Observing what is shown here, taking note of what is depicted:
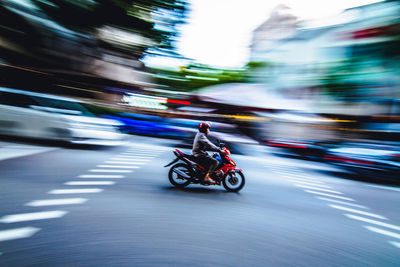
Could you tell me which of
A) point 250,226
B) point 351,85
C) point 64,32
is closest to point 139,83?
point 64,32

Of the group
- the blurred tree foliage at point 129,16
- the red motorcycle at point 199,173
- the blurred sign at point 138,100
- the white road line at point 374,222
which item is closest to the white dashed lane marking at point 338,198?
the white road line at point 374,222

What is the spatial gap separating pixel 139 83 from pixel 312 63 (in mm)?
18852

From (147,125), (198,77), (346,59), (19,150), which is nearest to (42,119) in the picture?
(19,150)

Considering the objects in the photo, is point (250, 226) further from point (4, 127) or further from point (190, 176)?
point (4, 127)

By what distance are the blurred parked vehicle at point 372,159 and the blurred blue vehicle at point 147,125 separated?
334 inches

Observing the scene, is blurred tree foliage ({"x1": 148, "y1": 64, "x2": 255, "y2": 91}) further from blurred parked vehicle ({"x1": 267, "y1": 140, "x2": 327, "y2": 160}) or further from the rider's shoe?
the rider's shoe

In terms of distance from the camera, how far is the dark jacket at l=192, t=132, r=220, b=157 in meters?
5.24

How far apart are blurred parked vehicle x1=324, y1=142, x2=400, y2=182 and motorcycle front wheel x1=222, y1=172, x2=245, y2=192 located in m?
4.87

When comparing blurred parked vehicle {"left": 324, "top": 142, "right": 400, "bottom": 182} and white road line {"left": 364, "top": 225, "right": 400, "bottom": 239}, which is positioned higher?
blurred parked vehicle {"left": 324, "top": 142, "right": 400, "bottom": 182}

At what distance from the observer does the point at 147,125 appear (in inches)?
626

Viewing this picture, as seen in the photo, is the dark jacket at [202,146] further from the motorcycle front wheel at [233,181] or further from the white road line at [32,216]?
the white road line at [32,216]

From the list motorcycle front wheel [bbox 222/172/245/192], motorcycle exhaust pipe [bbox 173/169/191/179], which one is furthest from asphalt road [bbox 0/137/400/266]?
motorcycle exhaust pipe [bbox 173/169/191/179]

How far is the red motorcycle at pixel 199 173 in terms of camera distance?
17.7 feet

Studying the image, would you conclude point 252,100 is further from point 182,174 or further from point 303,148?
point 182,174
